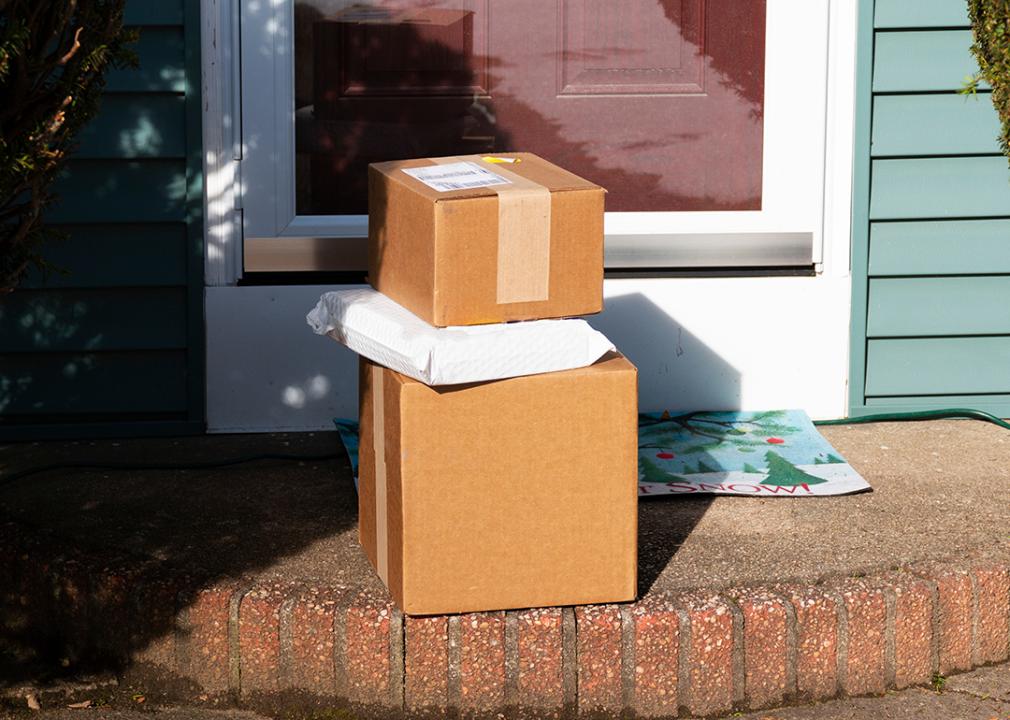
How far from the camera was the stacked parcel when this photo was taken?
2.71 metres

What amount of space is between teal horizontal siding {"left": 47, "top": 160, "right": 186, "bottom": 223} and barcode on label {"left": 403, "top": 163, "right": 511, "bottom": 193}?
1.29 meters

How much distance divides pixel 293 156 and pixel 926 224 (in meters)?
1.89

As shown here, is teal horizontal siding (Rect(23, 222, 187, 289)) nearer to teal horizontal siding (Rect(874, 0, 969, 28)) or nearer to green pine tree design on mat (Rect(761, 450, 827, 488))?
green pine tree design on mat (Rect(761, 450, 827, 488))

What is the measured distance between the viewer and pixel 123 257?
404 centimetres

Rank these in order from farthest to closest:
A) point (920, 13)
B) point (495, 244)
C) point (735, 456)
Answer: point (920, 13) < point (735, 456) < point (495, 244)

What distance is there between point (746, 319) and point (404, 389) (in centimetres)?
178

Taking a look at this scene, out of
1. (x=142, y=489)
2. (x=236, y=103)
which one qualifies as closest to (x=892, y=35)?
(x=236, y=103)

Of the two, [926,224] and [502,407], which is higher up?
[926,224]

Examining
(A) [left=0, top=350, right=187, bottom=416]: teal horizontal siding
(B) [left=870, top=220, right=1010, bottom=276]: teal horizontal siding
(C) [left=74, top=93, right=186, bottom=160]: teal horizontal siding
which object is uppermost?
(C) [left=74, top=93, right=186, bottom=160]: teal horizontal siding

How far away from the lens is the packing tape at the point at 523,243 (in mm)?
2717

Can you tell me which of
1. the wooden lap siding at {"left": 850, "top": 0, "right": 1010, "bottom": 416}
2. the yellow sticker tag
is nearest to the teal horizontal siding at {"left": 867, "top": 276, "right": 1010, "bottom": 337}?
the wooden lap siding at {"left": 850, "top": 0, "right": 1010, "bottom": 416}

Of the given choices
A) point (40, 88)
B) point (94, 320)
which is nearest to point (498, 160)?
point (40, 88)

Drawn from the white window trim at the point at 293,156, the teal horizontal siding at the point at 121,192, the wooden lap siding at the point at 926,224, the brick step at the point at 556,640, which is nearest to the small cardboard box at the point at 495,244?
the brick step at the point at 556,640

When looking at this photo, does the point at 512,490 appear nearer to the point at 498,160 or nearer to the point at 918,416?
the point at 498,160
